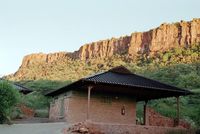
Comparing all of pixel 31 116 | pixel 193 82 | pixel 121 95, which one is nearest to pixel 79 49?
pixel 193 82

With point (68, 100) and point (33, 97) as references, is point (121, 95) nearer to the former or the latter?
point (68, 100)

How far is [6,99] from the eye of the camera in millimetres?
22656

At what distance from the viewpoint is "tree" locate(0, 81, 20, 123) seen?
2241 cm

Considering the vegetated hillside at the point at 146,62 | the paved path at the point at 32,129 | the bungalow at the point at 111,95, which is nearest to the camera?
the paved path at the point at 32,129

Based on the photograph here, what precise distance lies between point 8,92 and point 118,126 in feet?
21.9

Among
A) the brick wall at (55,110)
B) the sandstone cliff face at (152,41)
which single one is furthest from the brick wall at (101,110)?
the sandstone cliff face at (152,41)

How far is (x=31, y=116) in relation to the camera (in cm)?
3316

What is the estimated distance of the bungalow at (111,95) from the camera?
23.4 metres

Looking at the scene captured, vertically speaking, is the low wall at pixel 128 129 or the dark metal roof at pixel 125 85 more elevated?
the dark metal roof at pixel 125 85

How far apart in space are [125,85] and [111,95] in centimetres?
344

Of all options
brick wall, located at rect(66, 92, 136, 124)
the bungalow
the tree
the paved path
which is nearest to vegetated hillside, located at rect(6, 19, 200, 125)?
brick wall, located at rect(66, 92, 136, 124)

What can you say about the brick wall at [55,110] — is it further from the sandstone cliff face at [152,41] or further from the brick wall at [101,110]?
the sandstone cliff face at [152,41]

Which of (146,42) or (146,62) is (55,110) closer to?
(146,62)

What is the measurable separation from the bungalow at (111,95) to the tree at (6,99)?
11.1 ft
